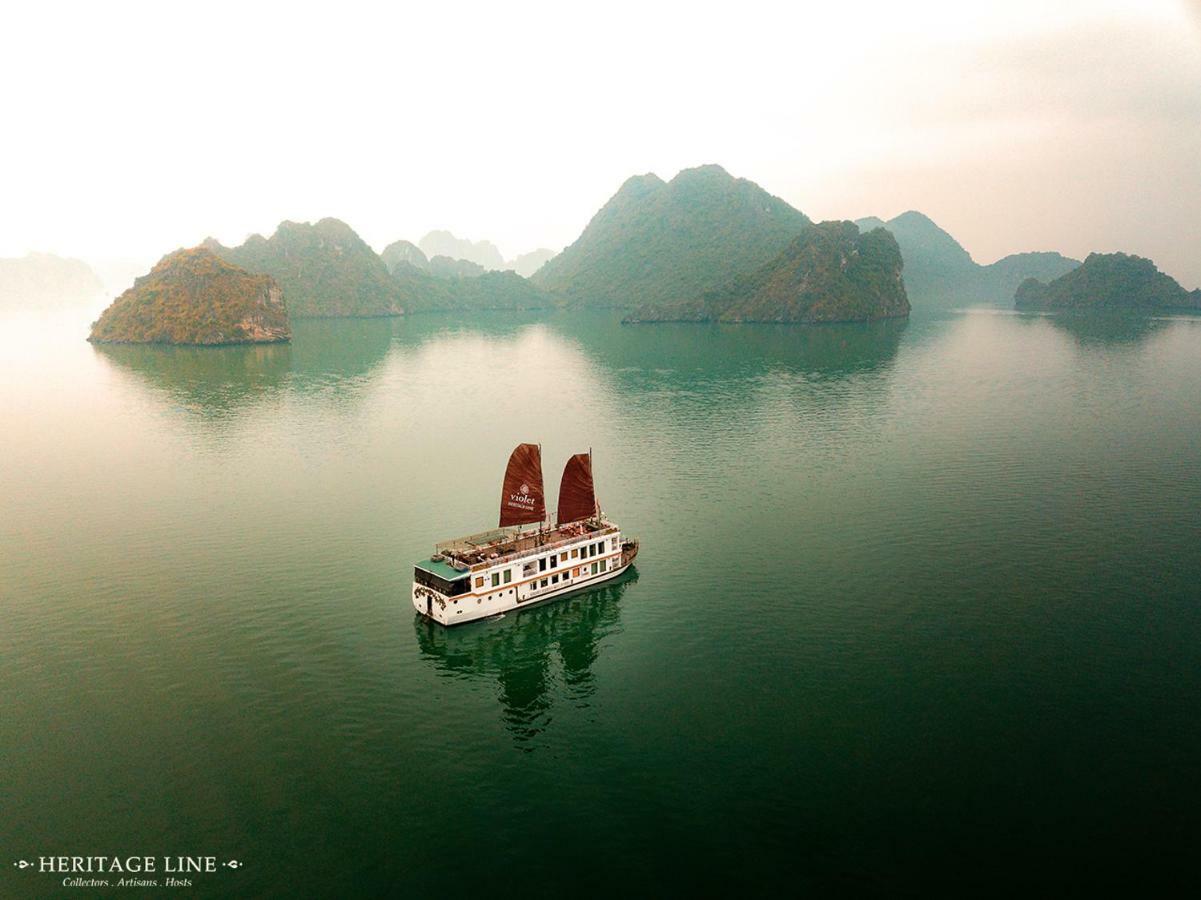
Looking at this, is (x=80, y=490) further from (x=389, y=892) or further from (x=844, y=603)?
(x=844, y=603)

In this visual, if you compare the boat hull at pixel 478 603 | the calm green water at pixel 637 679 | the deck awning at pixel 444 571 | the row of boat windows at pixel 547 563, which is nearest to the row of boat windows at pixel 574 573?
the row of boat windows at pixel 547 563

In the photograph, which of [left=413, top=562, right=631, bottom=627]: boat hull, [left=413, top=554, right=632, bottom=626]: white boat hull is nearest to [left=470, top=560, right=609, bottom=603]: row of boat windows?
[left=413, top=554, right=632, bottom=626]: white boat hull

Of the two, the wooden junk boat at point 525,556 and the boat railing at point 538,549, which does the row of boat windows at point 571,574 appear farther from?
the boat railing at point 538,549

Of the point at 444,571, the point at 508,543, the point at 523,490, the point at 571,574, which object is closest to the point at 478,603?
the point at 444,571

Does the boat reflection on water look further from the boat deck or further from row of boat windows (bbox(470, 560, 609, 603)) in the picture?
the boat deck

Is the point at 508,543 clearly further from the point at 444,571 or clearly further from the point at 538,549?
the point at 444,571
